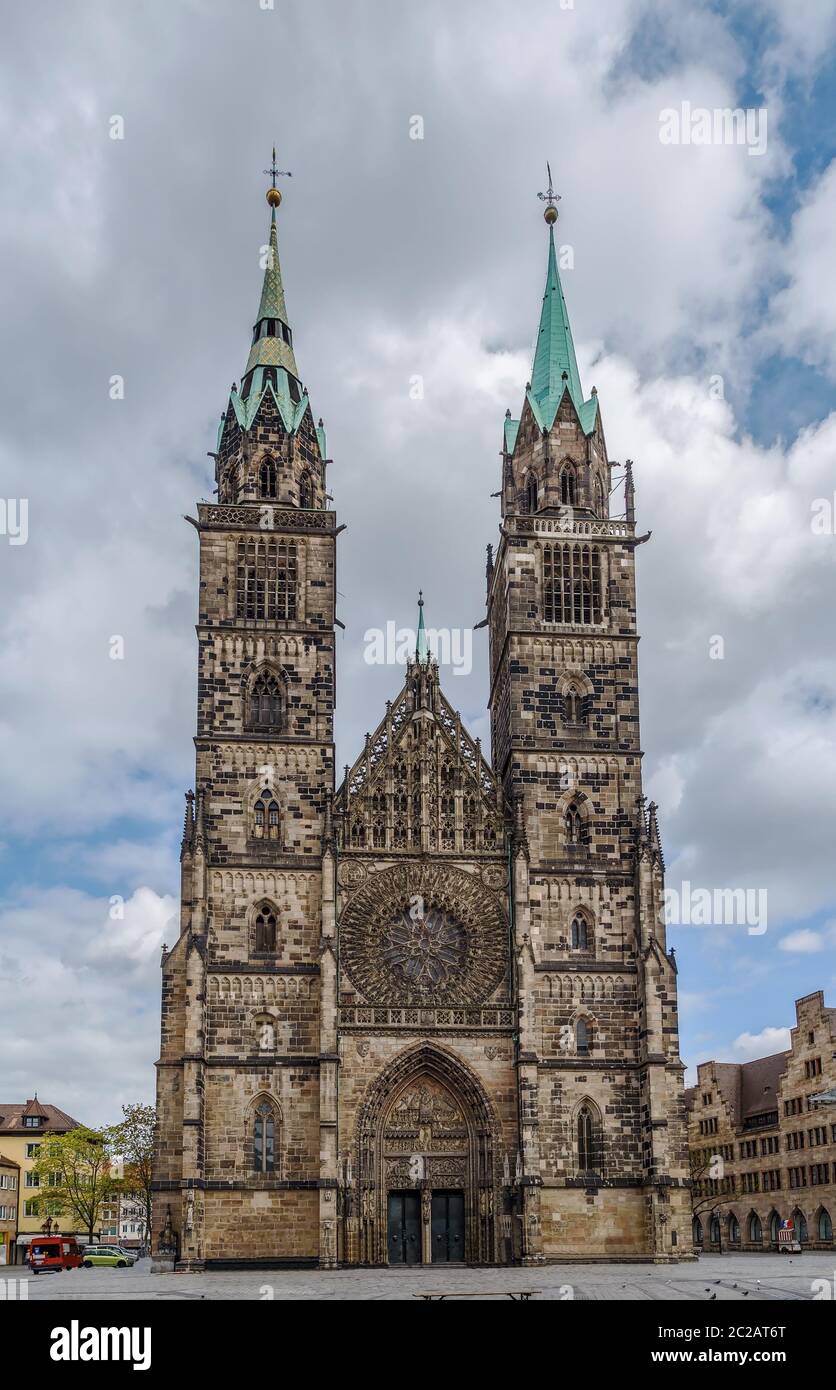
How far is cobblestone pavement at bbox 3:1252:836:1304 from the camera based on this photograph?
27562mm

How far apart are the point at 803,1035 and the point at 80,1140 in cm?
3675

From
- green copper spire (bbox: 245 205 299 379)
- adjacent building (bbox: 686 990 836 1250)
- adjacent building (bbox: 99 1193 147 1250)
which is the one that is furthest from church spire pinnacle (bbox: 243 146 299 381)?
adjacent building (bbox: 99 1193 147 1250)

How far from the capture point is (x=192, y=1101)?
144 feet

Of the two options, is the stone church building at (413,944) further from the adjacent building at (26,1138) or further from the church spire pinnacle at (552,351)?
the adjacent building at (26,1138)

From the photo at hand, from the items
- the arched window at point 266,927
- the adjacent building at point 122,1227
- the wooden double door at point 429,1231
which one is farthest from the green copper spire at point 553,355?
the adjacent building at point 122,1227

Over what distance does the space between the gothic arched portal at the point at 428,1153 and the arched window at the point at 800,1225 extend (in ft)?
94.4

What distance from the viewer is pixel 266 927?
47.5m

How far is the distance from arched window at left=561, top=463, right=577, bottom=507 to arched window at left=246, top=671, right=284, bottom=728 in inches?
510

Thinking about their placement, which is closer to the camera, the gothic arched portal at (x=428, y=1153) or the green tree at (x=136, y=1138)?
the gothic arched portal at (x=428, y=1153)

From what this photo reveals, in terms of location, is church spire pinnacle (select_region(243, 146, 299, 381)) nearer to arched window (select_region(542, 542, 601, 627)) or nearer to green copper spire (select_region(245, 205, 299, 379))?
green copper spire (select_region(245, 205, 299, 379))

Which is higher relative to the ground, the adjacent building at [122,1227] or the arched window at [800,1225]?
the arched window at [800,1225]

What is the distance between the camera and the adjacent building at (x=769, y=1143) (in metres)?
67.9

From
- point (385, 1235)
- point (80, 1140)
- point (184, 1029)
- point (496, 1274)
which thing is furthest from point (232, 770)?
point (80, 1140)
